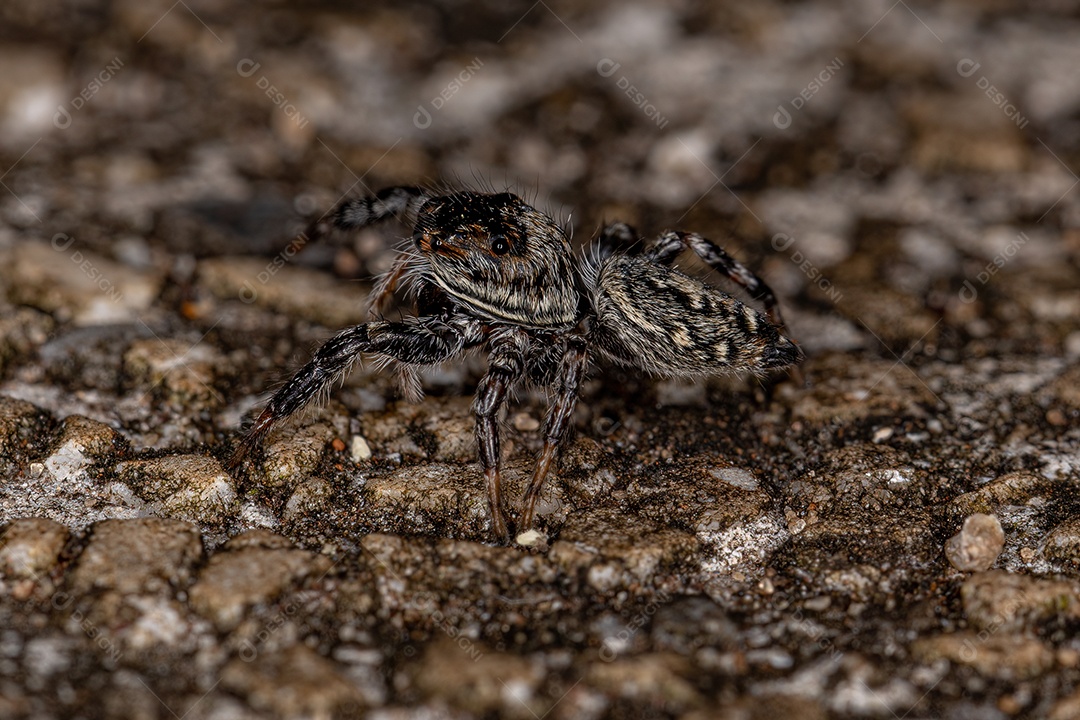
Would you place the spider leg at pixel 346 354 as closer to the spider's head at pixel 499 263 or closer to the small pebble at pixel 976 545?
the spider's head at pixel 499 263

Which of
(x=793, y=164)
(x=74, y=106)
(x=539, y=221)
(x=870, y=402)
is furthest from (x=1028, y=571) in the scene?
(x=74, y=106)

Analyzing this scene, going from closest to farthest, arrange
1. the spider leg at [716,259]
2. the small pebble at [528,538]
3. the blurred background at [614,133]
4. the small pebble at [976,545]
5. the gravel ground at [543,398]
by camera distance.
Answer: the gravel ground at [543,398], the small pebble at [976,545], the small pebble at [528,538], the spider leg at [716,259], the blurred background at [614,133]

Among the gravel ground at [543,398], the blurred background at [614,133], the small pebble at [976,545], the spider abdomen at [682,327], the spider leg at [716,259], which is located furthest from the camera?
the blurred background at [614,133]

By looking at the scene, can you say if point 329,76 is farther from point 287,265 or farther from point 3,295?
point 3,295

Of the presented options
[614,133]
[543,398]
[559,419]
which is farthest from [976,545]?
[614,133]

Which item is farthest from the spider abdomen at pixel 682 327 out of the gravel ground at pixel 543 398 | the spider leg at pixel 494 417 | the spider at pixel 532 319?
the spider leg at pixel 494 417

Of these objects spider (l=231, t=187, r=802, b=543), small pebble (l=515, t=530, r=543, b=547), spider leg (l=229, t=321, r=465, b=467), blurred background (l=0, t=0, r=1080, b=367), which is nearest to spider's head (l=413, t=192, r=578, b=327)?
spider (l=231, t=187, r=802, b=543)
